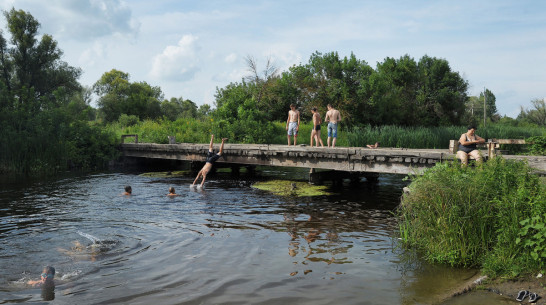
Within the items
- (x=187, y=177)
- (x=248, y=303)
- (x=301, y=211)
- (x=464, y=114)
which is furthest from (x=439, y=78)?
(x=248, y=303)

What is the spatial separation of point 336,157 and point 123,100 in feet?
152

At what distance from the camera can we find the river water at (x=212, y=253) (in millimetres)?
6395

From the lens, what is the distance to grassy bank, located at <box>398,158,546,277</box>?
6.45 m

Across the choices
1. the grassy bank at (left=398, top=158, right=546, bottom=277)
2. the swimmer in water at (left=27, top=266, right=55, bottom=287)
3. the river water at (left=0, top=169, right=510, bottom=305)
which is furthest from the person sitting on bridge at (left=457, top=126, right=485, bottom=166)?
the swimmer in water at (left=27, top=266, right=55, bottom=287)

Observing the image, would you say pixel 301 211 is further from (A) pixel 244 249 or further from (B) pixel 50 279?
(B) pixel 50 279

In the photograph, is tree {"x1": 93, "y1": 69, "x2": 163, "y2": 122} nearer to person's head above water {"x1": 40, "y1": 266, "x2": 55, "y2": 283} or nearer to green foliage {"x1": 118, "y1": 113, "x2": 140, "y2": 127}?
green foliage {"x1": 118, "y1": 113, "x2": 140, "y2": 127}

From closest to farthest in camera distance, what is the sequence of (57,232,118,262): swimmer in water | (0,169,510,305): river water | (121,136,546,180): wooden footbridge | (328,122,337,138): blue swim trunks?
(0,169,510,305): river water
(57,232,118,262): swimmer in water
(121,136,546,180): wooden footbridge
(328,122,337,138): blue swim trunks

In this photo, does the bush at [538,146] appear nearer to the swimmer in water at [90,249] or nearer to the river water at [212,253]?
the river water at [212,253]

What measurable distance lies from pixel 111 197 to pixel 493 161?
1247cm

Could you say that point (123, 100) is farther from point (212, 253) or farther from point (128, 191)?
point (212, 253)

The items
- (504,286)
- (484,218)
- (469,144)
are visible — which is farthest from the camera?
(469,144)

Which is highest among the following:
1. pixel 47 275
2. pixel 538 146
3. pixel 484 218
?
pixel 538 146

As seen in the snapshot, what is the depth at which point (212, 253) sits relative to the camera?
845 centimetres

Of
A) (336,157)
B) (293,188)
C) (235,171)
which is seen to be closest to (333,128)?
(336,157)
